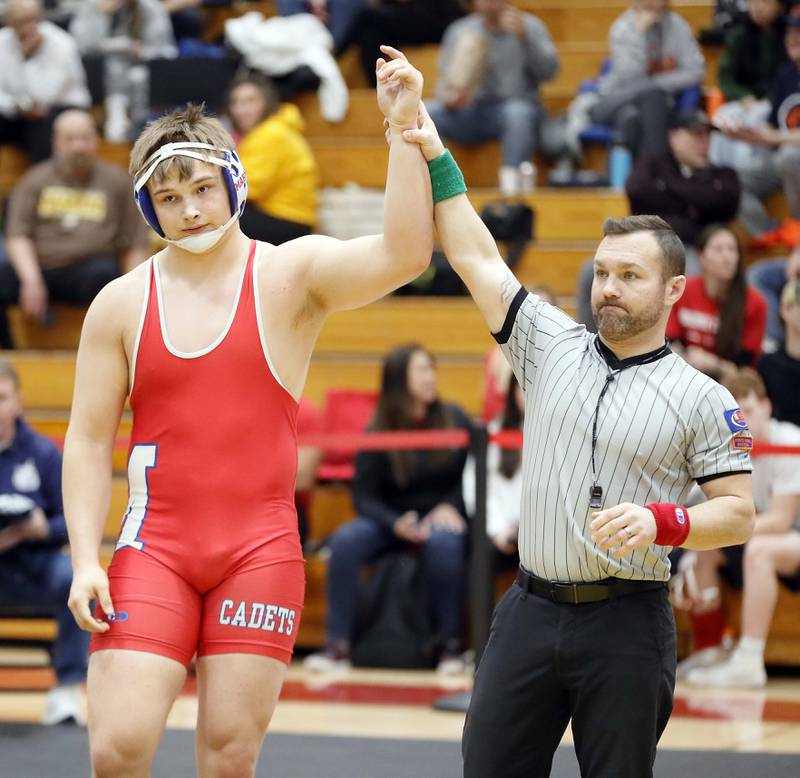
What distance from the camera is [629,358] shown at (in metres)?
3.37

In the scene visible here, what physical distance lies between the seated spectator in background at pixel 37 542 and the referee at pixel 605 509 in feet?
9.55

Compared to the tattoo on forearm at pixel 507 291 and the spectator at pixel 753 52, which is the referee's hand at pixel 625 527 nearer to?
the tattoo on forearm at pixel 507 291

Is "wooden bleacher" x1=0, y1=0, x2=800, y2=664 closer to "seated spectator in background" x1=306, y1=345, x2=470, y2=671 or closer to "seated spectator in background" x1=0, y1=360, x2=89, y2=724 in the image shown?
"seated spectator in background" x1=306, y1=345, x2=470, y2=671

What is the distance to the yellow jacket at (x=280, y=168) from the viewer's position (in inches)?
350

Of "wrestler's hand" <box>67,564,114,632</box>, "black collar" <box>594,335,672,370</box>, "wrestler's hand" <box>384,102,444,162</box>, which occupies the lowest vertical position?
"wrestler's hand" <box>67,564,114,632</box>

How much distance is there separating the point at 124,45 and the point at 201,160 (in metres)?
7.43

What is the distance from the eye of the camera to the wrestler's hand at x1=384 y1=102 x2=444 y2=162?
134 inches

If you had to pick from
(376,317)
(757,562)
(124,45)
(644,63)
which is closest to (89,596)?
(757,562)

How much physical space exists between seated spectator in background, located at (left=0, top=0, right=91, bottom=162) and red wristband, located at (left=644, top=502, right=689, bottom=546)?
24.7 feet

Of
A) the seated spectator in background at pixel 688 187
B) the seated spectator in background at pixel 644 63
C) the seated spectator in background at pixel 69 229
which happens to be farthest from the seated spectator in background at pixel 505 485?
the seated spectator in background at pixel 69 229

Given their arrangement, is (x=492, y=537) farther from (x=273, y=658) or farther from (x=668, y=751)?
(x=273, y=658)

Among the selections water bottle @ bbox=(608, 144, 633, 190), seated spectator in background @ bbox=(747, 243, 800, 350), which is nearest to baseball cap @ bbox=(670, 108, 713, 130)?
A: seated spectator in background @ bbox=(747, 243, 800, 350)

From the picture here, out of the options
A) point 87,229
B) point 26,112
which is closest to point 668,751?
point 87,229

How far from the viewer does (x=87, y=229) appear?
8961mm
